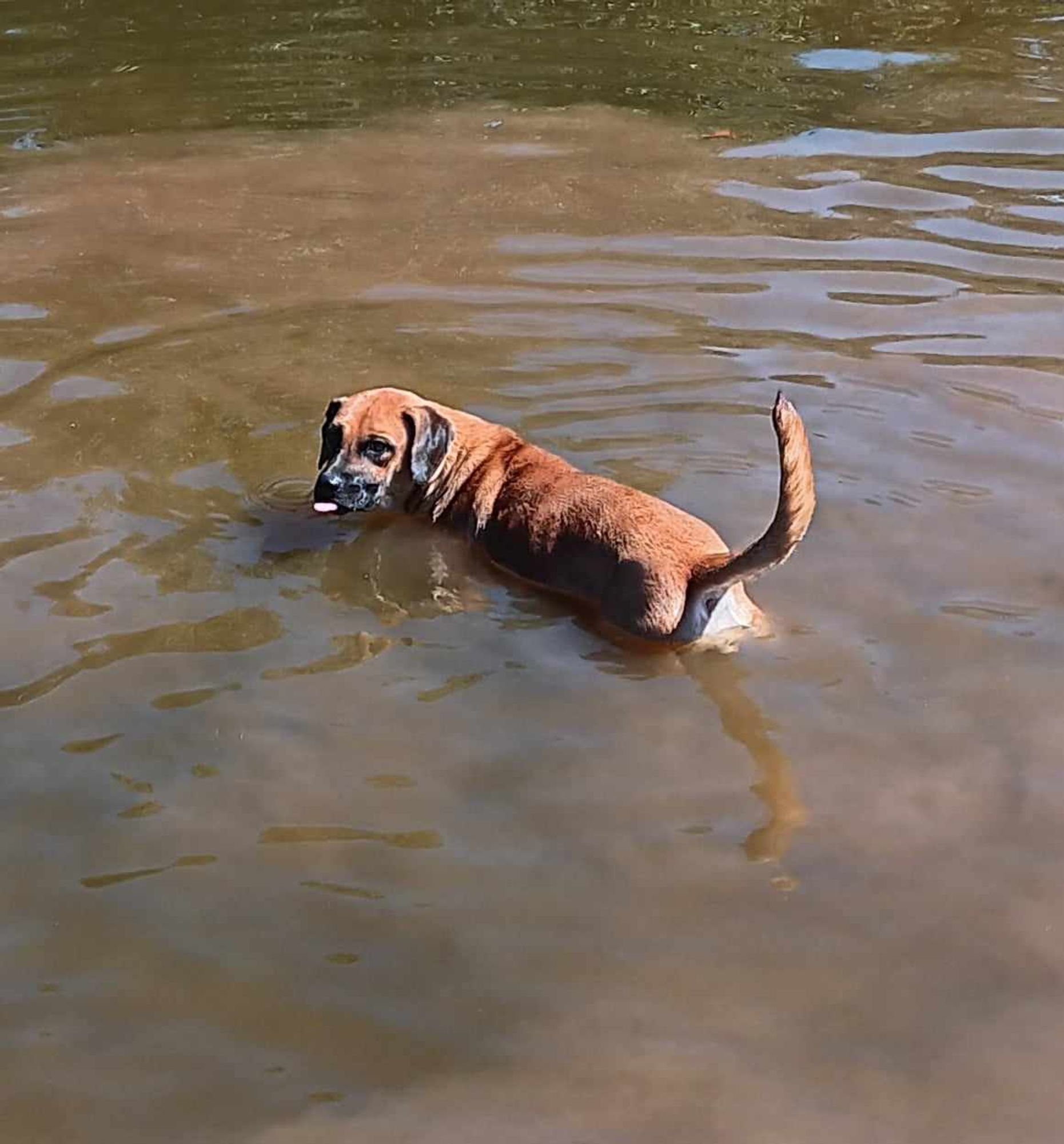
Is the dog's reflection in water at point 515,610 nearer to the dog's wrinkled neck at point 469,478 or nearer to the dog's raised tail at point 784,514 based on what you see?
the dog's wrinkled neck at point 469,478

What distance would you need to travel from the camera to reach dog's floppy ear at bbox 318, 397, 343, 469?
661 cm

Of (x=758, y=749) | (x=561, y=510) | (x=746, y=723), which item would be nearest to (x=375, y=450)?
(x=561, y=510)

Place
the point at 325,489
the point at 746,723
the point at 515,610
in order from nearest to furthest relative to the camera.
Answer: the point at 746,723 < the point at 515,610 < the point at 325,489

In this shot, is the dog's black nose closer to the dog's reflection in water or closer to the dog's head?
the dog's head

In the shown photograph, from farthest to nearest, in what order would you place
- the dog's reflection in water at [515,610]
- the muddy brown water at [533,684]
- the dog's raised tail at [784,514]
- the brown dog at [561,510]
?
the brown dog at [561,510], the dog's reflection in water at [515,610], the dog's raised tail at [784,514], the muddy brown water at [533,684]

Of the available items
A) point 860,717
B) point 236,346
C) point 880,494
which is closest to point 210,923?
point 860,717

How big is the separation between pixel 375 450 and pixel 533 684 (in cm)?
163

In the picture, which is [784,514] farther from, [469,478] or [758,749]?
[469,478]

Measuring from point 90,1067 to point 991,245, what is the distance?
7686 mm

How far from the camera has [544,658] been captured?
5.57 metres

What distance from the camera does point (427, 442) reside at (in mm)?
6598

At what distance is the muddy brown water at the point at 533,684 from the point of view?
3725 millimetres

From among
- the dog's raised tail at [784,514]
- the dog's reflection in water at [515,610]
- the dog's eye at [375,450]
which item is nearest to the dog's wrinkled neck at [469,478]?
the dog's reflection in water at [515,610]

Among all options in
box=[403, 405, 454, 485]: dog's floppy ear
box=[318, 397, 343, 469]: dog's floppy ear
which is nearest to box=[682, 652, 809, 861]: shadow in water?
box=[403, 405, 454, 485]: dog's floppy ear
